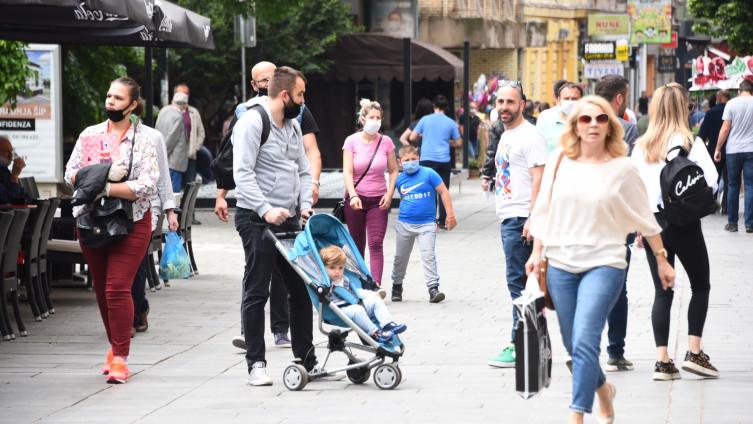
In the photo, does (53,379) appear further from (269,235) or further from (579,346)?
(579,346)

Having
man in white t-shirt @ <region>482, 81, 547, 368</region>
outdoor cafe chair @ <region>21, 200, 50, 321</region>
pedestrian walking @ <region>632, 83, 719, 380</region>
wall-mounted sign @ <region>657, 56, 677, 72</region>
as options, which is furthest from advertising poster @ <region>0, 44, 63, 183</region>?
wall-mounted sign @ <region>657, 56, 677, 72</region>

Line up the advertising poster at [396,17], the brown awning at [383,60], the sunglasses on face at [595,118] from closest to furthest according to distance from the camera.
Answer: the sunglasses on face at [595,118] → the brown awning at [383,60] → the advertising poster at [396,17]

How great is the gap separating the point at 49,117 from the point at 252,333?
32.7 feet

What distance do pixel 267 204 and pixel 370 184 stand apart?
15.2ft

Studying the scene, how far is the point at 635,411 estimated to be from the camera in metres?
7.91

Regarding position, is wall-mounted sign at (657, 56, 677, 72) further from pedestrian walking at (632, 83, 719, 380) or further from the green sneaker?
pedestrian walking at (632, 83, 719, 380)

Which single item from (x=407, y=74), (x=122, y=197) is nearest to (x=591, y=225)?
(x=122, y=197)

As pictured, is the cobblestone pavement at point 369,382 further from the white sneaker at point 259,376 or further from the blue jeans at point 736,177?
the blue jeans at point 736,177

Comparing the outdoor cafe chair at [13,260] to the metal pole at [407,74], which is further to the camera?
the metal pole at [407,74]

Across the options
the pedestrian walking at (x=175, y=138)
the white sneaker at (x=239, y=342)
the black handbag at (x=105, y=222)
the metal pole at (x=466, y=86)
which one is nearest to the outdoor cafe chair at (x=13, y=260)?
the white sneaker at (x=239, y=342)

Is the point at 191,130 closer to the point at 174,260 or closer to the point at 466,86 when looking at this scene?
the point at 466,86

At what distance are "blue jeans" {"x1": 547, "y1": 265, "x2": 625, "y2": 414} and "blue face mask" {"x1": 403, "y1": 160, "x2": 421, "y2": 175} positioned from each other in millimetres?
6206

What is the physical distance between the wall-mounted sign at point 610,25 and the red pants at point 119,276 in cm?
4178

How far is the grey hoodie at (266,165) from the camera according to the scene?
8.68 m
